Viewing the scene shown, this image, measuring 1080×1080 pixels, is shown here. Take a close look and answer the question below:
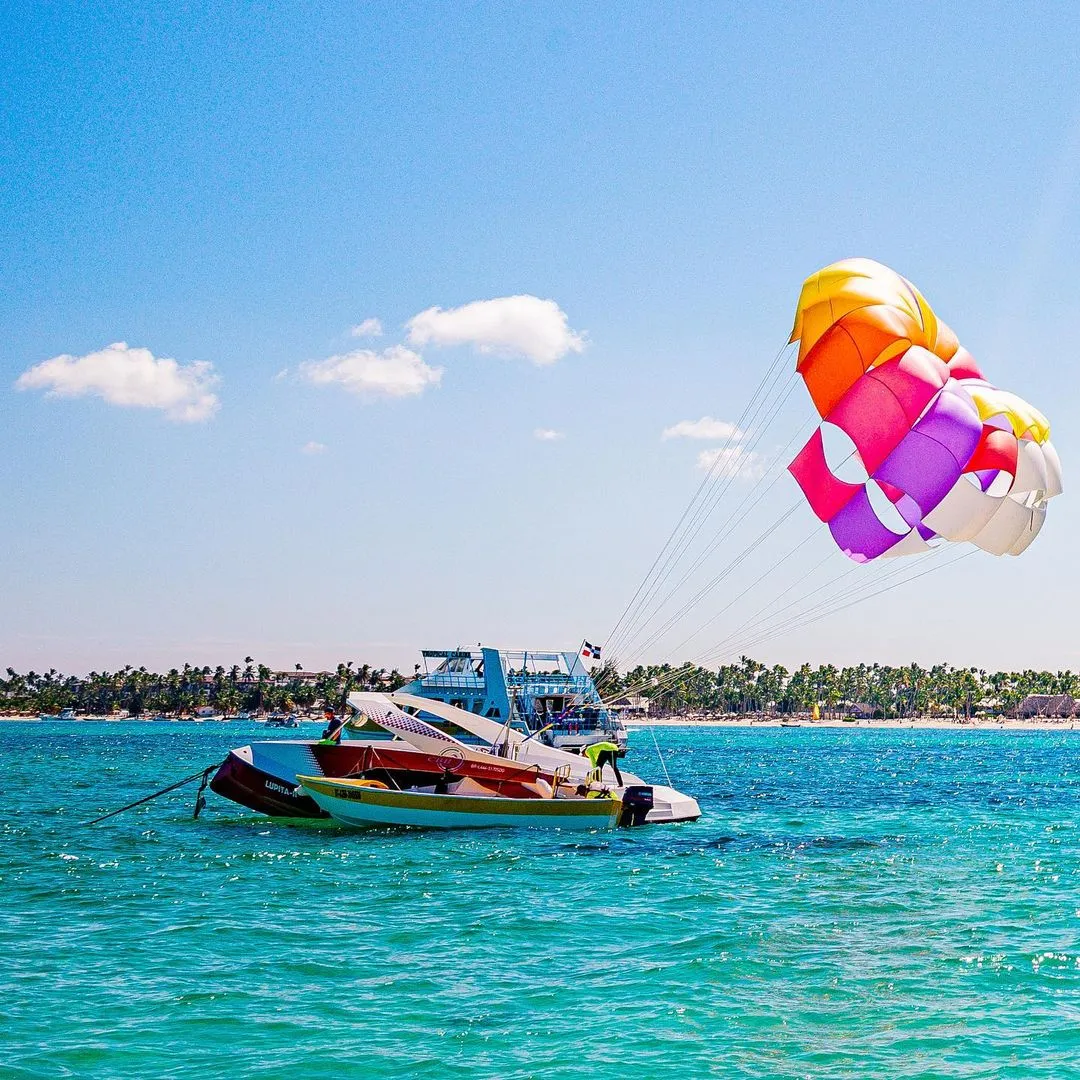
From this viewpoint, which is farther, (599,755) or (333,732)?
(333,732)

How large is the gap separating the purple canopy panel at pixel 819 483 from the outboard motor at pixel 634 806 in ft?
35.0

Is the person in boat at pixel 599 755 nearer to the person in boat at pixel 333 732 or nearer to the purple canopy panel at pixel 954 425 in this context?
the person in boat at pixel 333 732

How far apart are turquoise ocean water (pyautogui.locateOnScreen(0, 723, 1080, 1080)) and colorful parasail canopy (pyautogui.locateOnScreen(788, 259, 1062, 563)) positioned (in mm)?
7220

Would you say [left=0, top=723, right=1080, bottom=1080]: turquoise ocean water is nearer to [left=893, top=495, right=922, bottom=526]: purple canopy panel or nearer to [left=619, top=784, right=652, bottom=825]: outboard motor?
[left=619, top=784, right=652, bottom=825]: outboard motor

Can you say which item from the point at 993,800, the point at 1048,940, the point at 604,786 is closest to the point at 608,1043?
the point at 1048,940

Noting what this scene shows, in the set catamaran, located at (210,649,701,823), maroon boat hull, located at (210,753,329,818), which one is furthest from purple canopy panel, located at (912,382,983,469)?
maroon boat hull, located at (210,753,329,818)

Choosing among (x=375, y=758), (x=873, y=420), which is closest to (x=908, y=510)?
(x=873, y=420)

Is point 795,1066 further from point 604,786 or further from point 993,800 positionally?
point 993,800

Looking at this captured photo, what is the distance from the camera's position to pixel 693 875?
23719 mm

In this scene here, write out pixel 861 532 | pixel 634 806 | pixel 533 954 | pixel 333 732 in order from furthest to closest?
pixel 333 732 → pixel 634 806 → pixel 861 532 → pixel 533 954

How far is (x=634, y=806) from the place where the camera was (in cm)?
3072

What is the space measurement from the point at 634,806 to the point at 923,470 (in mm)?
13559

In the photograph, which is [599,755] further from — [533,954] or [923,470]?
[533,954]

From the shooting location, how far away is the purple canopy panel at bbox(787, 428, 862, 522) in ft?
77.7
